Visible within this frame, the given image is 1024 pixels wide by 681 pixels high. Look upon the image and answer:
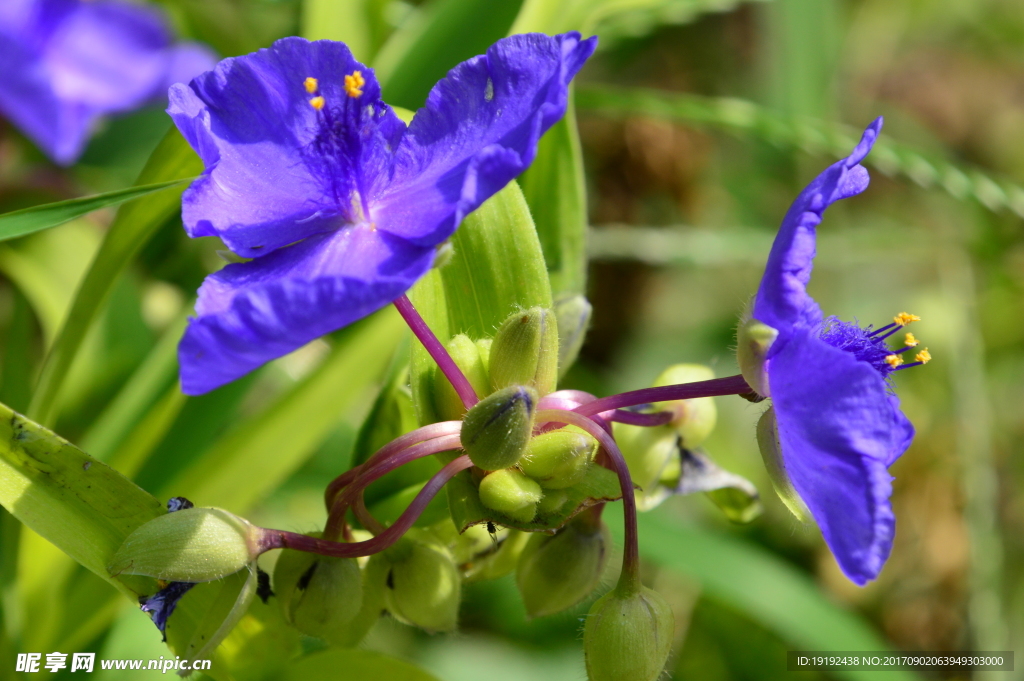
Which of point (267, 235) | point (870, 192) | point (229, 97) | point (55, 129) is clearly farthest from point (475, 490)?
point (870, 192)

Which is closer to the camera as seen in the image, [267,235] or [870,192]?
[267,235]

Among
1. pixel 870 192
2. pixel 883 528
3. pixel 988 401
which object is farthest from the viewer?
pixel 870 192

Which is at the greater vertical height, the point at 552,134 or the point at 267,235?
the point at 552,134

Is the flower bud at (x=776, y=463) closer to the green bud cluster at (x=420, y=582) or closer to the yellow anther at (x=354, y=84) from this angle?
the green bud cluster at (x=420, y=582)

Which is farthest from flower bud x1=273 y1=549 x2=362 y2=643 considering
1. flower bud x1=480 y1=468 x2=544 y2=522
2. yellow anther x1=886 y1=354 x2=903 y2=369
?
yellow anther x1=886 y1=354 x2=903 y2=369

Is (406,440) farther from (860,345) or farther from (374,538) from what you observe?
(860,345)

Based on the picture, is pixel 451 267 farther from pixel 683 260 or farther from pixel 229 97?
pixel 683 260
